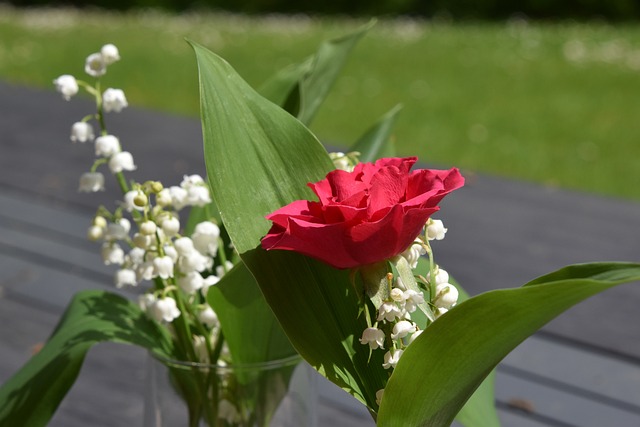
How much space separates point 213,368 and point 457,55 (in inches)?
218

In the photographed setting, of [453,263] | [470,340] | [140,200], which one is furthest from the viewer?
[453,263]

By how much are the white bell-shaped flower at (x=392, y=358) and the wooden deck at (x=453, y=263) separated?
59cm

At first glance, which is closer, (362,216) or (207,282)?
(362,216)

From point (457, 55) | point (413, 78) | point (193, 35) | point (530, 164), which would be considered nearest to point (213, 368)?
point (530, 164)

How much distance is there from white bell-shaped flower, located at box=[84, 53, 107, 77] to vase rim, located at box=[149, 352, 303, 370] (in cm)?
22

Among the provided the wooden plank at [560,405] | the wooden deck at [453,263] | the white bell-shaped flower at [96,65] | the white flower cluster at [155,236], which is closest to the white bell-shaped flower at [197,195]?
the white flower cluster at [155,236]

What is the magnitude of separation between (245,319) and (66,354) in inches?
5.9

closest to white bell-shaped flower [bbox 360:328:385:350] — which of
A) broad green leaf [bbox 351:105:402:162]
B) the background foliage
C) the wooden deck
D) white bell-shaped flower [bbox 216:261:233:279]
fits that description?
white bell-shaped flower [bbox 216:261:233:279]

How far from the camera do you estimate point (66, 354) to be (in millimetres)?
793

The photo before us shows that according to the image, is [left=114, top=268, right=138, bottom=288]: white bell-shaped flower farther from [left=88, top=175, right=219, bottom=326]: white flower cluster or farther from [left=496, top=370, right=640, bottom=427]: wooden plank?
[left=496, top=370, right=640, bottom=427]: wooden plank

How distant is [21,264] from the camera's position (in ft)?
5.76

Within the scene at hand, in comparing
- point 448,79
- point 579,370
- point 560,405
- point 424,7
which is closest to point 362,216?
point 560,405

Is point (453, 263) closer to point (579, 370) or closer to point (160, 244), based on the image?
point (579, 370)

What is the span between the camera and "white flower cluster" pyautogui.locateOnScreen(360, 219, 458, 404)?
1.93 feet
